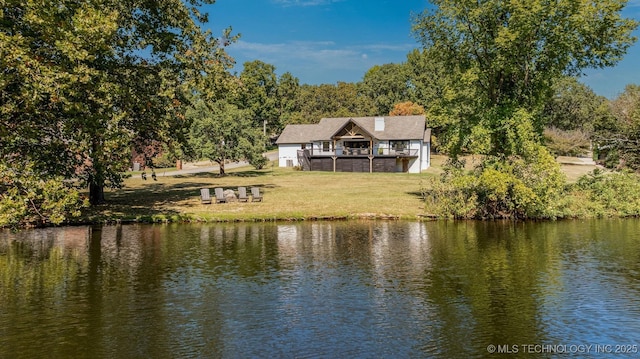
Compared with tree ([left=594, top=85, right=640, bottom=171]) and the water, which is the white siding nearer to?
tree ([left=594, top=85, right=640, bottom=171])

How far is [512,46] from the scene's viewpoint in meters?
32.4

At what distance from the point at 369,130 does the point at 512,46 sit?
40901 mm

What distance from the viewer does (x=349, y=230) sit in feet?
92.7

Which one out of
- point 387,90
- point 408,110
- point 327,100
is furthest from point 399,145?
point 327,100

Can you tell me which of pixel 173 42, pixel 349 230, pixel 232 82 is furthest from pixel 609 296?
pixel 173 42

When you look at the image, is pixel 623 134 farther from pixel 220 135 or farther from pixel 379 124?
pixel 220 135

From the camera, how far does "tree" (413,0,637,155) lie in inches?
1257

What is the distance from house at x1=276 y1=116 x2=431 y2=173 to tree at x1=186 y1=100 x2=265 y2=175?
37.6ft

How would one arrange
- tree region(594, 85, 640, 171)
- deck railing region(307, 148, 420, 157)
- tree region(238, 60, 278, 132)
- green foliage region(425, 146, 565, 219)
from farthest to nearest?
tree region(238, 60, 278, 132), deck railing region(307, 148, 420, 157), tree region(594, 85, 640, 171), green foliage region(425, 146, 565, 219)

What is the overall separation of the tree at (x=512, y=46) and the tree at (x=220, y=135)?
31087mm

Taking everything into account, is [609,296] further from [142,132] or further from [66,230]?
[142,132]

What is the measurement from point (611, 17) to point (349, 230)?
20619 millimetres

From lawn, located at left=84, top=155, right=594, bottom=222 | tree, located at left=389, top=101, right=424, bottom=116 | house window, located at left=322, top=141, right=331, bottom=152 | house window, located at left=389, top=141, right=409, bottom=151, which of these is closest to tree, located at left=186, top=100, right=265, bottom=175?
lawn, located at left=84, top=155, right=594, bottom=222

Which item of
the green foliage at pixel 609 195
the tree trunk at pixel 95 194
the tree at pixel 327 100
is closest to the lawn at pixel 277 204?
the tree trunk at pixel 95 194
